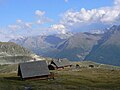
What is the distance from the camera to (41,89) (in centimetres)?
7169

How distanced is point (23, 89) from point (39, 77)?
5646cm

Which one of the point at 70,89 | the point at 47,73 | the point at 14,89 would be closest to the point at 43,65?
the point at 47,73

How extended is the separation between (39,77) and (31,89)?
55.2 m

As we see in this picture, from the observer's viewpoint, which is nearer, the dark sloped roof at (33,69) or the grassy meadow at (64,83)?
the grassy meadow at (64,83)

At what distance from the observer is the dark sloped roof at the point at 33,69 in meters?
122

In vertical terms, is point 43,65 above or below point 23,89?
above

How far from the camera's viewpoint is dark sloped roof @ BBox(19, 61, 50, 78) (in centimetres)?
12224

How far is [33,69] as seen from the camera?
409 feet

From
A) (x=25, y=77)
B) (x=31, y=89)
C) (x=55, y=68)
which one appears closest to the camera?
(x=31, y=89)

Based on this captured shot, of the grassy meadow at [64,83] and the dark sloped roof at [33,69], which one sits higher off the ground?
the dark sloped roof at [33,69]

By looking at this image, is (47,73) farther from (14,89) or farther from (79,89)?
(14,89)

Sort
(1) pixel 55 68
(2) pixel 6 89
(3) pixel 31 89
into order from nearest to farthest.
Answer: (2) pixel 6 89, (3) pixel 31 89, (1) pixel 55 68

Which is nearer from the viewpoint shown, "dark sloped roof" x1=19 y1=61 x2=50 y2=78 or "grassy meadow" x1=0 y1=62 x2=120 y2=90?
"grassy meadow" x1=0 y1=62 x2=120 y2=90

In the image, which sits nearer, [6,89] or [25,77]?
[6,89]
